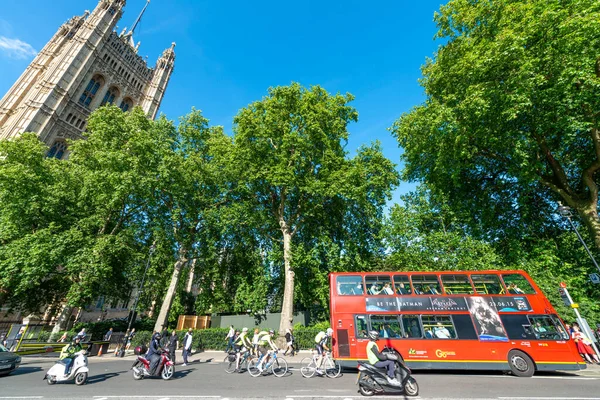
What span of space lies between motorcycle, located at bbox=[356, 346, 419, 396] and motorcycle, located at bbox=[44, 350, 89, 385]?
9263 mm

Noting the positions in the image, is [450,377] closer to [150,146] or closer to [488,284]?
[488,284]

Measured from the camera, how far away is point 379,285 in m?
11.9

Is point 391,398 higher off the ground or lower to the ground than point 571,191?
lower

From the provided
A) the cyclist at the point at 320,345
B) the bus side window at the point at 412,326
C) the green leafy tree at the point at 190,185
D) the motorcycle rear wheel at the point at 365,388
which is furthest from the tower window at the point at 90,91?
the motorcycle rear wheel at the point at 365,388

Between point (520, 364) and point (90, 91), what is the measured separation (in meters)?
68.0

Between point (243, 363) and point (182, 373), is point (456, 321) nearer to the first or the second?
point (243, 363)

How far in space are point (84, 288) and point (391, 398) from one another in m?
21.4

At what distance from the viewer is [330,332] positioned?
12133 millimetres

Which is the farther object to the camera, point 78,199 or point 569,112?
point 78,199

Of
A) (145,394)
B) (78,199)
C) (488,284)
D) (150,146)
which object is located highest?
(150,146)

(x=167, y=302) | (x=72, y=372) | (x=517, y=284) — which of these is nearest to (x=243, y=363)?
(x=72, y=372)

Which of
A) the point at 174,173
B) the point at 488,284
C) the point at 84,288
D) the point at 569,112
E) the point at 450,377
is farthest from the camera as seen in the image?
the point at 174,173

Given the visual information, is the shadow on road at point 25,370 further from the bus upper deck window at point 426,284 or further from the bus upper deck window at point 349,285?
the bus upper deck window at point 426,284

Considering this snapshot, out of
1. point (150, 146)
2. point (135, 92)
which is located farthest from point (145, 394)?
point (135, 92)
